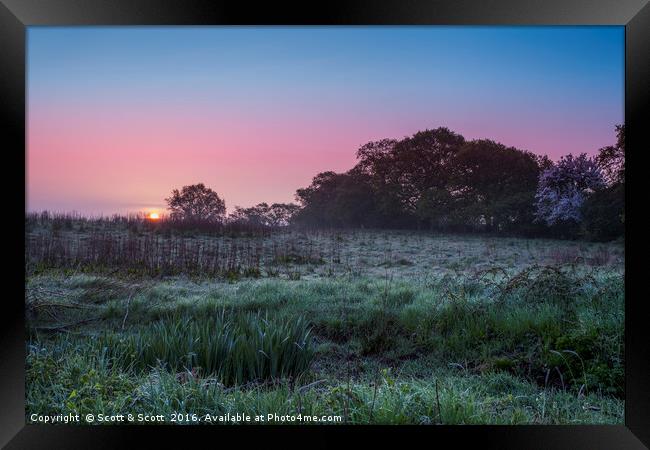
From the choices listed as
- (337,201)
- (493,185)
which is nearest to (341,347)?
(337,201)

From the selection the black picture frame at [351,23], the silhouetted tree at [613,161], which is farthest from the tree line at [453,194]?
the black picture frame at [351,23]

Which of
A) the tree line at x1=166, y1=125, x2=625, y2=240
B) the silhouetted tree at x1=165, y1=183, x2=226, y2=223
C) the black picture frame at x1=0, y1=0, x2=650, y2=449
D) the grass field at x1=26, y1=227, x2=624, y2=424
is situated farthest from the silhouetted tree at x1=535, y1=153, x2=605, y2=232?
the silhouetted tree at x1=165, y1=183, x2=226, y2=223

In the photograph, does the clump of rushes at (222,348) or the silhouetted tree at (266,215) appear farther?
the silhouetted tree at (266,215)

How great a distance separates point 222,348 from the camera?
3.18m

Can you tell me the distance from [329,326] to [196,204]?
143 cm

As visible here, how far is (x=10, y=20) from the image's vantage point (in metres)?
2.72

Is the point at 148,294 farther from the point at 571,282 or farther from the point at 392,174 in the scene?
the point at 571,282

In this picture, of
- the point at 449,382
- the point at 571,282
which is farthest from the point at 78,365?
the point at 571,282

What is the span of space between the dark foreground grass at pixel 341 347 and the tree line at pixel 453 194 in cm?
44

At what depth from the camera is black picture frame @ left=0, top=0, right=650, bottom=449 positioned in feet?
8.77

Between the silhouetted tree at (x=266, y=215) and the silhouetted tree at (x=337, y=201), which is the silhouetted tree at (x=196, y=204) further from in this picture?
the silhouetted tree at (x=337, y=201)

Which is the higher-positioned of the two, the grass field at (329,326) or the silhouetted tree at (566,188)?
the silhouetted tree at (566,188)

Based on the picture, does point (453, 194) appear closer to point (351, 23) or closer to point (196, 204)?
point (351, 23)

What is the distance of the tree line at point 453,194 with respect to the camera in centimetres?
358
